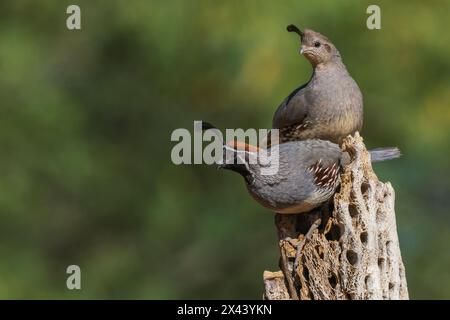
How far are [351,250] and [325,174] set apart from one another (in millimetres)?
591

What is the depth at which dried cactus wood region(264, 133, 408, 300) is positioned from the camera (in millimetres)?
5012

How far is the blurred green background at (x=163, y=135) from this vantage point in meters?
9.59

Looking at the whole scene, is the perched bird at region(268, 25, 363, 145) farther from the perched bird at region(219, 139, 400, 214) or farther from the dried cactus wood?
the dried cactus wood

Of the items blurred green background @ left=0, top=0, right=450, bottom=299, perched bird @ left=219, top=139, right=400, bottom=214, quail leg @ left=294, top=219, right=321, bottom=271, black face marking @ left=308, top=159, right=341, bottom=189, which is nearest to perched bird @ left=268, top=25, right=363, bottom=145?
perched bird @ left=219, top=139, right=400, bottom=214

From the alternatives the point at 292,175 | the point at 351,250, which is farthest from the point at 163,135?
the point at 351,250

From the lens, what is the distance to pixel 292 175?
5586 mm

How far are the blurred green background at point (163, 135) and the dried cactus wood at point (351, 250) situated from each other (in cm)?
381

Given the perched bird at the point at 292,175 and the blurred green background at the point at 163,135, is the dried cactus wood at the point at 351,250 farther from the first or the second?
the blurred green background at the point at 163,135

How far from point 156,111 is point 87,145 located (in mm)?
877

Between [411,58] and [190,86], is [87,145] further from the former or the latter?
[411,58]

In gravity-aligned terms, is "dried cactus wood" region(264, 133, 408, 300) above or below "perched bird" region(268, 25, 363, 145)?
below

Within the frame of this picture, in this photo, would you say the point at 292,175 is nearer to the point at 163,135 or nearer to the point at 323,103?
the point at 323,103

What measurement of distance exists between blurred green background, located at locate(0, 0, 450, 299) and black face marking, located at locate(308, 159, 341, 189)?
11.5ft

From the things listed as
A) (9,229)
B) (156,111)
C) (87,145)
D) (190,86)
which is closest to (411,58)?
(190,86)
